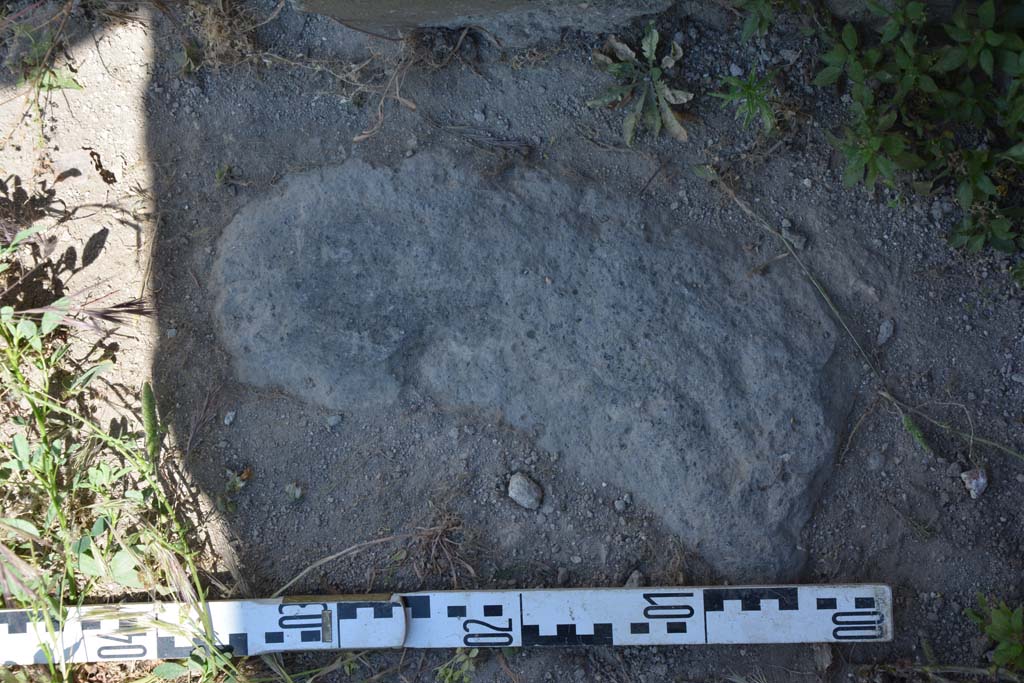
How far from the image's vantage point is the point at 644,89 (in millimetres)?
3059

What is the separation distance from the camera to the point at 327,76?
315cm

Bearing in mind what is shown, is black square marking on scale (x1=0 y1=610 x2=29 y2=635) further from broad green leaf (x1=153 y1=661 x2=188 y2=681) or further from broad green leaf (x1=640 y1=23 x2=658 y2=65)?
broad green leaf (x1=640 y1=23 x2=658 y2=65)

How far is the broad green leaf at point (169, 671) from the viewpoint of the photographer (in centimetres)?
289

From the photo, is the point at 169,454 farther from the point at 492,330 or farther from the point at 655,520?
the point at 655,520

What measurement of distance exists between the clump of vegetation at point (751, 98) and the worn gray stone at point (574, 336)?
45cm

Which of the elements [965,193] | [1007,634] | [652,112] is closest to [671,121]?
[652,112]

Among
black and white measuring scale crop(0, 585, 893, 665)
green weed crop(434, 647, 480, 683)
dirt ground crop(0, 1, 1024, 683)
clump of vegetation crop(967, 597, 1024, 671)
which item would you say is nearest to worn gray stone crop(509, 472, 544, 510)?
dirt ground crop(0, 1, 1024, 683)

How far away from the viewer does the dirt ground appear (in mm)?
2936

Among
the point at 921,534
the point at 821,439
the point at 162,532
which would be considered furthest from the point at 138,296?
the point at 921,534

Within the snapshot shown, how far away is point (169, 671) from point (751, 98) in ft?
9.53

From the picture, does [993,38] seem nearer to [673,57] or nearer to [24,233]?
[673,57]

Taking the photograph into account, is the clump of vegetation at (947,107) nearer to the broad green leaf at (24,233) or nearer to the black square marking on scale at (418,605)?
the black square marking on scale at (418,605)

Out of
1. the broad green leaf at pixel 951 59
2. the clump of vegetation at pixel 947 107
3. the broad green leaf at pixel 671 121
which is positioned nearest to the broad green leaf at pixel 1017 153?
the clump of vegetation at pixel 947 107

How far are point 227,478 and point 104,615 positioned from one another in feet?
2.05
